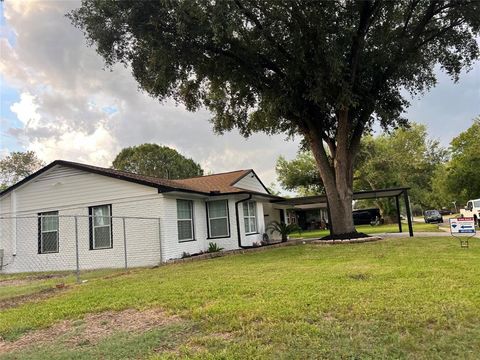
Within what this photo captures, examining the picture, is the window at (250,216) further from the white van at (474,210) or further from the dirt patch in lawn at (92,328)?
the white van at (474,210)

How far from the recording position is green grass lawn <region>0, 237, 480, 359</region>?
3.77m

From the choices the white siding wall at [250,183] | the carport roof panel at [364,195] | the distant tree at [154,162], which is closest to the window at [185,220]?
the white siding wall at [250,183]

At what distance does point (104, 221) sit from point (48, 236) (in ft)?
8.28

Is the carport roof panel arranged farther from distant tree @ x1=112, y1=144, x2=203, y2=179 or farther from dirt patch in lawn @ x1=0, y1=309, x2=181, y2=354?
distant tree @ x1=112, y1=144, x2=203, y2=179

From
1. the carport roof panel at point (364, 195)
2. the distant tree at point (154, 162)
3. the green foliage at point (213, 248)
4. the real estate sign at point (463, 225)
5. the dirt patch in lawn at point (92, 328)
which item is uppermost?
the distant tree at point (154, 162)

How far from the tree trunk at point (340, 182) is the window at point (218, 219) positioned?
464 cm

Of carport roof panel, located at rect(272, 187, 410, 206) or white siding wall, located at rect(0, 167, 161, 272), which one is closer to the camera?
white siding wall, located at rect(0, 167, 161, 272)

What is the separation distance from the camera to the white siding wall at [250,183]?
20958 mm

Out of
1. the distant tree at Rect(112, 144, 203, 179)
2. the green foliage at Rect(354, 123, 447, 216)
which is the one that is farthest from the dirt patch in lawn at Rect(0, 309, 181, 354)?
the distant tree at Rect(112, 144, 203, 179)

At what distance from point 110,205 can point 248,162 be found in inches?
625

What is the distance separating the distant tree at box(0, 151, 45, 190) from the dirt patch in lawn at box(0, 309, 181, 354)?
137 ft

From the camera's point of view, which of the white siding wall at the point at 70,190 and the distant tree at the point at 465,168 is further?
the distant tree at the point at 465,168

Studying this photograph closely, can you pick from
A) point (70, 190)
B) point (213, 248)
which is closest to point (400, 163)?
point (213, 248)

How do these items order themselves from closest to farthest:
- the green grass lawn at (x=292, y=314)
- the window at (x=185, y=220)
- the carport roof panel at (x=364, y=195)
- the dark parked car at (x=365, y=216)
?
1. the green grass lawn at (x=292, y=314)
2. the window at (x=185, y=220)
3. the carport roof panel at (x=364, y=195)
4. the dark parked car at (x=365, y=216)
